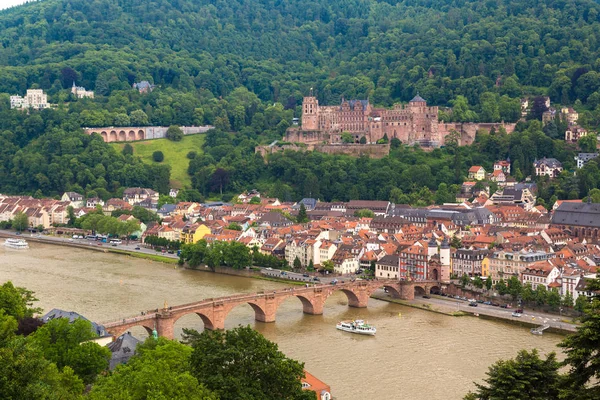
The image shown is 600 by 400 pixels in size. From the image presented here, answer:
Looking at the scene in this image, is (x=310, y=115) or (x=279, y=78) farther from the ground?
(x=279, y=78)

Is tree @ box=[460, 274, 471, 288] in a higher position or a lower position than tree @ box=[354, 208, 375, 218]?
lower

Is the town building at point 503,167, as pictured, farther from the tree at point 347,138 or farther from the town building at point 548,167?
the tree at point 347,138

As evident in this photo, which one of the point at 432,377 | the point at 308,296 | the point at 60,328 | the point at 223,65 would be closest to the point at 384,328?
the point at 308,296

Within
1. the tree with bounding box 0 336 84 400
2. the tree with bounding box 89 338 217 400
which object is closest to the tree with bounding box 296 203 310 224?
the tree with bounding box 89 338 217 400

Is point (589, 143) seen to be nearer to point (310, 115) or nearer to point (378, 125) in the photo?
point (378, 125)

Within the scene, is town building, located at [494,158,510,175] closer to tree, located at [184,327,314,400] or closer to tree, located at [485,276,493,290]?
tree, located at [485,276,493,290]

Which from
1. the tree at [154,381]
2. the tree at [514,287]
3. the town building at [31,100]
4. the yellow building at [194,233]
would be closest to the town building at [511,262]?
the tree at [514,287]

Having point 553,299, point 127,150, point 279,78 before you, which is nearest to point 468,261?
point 553,299
